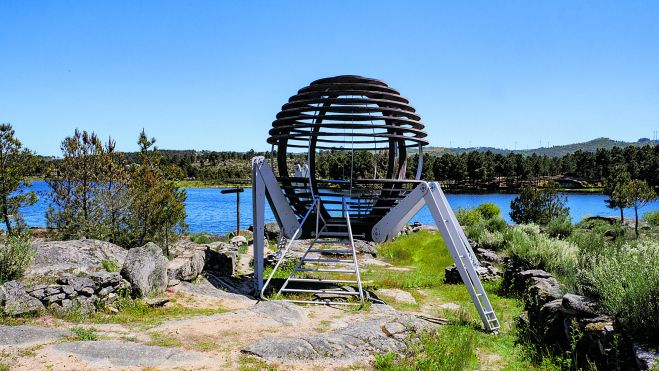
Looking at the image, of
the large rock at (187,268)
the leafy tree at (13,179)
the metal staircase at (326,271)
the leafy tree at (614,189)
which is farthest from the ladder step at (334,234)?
the leafy tree at (614,189)

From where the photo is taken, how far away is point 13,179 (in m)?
15.0

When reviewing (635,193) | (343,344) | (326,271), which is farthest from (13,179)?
(635,193)

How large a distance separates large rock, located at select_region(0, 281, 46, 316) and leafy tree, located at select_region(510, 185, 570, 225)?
21.7 metres

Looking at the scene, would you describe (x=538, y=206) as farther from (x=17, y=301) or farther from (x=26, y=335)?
(x=26, y=335)

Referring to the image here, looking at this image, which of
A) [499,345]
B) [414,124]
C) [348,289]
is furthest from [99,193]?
[499,345]

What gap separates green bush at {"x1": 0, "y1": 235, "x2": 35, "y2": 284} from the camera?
8.14 meters

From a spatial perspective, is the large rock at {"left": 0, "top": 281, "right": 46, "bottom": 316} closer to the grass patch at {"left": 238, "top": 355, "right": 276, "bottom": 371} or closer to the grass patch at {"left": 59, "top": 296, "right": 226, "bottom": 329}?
the grass patch at {"left": 59, "top": 296, "right": 226, "bottom": 329}

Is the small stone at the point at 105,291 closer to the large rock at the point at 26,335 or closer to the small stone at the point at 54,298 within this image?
the small stone at the point at 54,298

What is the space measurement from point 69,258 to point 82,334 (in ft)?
11.7

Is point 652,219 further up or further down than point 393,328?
further down

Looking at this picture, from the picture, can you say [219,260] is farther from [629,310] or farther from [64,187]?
[629,310]

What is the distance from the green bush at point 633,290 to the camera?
554 centimetres

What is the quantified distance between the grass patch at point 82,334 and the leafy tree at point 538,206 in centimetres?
2154

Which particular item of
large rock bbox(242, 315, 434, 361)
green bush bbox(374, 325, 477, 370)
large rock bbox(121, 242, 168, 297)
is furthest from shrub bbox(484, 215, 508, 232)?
large rock bbox(121, 242, 168, 297)
